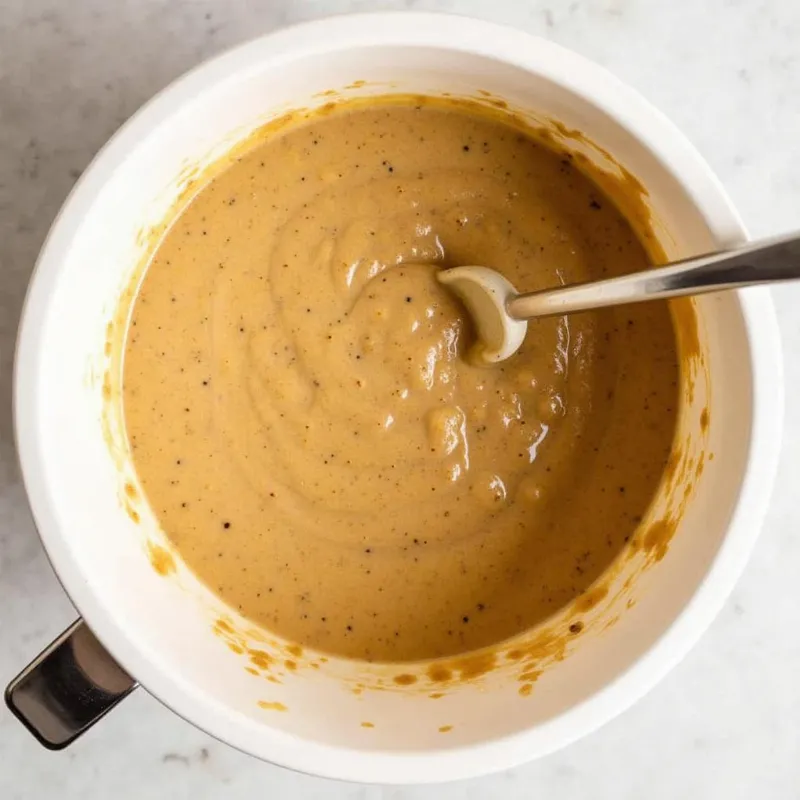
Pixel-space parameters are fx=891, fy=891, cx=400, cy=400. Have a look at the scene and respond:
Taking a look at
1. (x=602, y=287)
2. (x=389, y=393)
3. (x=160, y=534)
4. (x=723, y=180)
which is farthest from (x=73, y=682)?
(x=723, y=180)

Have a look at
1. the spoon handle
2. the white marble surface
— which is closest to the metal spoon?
the spoon handle

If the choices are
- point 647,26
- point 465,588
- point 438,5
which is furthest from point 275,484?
point 647,26

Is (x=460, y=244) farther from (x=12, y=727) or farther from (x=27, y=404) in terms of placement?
(x=12, y=727)

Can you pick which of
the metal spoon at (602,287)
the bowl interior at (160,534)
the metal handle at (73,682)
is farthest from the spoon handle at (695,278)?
the metal handle at (73,682)

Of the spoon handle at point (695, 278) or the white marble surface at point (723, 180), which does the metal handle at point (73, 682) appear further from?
the spoon handle at point (695, 278)

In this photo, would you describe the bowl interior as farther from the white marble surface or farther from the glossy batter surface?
the white marble surface
